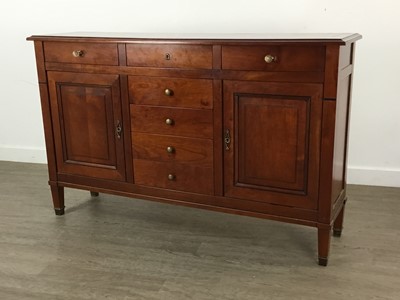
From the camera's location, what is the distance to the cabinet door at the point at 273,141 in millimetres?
1872

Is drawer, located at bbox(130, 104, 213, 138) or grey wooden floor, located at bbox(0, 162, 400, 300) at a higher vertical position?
drawer, located at bbox(130, 104, 213, 138)

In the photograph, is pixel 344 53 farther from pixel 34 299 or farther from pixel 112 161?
pixel 34 299

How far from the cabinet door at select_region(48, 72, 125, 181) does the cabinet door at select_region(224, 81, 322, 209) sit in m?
0.54

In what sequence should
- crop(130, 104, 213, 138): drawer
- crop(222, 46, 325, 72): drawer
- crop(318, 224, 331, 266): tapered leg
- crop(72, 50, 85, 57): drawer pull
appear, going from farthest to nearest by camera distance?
1. crop(72, 50, 85, 57): drawer pull
2. crop(130, 104, 213, 138): drawer
3. crop(318, 224, 331, 266): tapered leg
4. crop(222, 46, 325, 72): drawer

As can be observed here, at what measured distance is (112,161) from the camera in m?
2.31

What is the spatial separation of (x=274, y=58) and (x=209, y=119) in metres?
0.38

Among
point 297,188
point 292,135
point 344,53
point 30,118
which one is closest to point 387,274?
point 297,188

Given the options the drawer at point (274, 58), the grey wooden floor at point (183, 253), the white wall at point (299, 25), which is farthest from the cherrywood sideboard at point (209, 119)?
the white wall at point (299, 25)

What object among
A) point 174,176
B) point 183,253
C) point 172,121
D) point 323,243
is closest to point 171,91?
point 172,121

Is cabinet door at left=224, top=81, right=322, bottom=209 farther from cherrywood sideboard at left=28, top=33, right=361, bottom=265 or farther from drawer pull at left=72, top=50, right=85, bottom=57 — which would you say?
drawer pull at left=72, top=50, right=85, bottom=57

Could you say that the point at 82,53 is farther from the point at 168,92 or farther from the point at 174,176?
the point at 174,176

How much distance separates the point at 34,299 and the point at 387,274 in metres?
1.32

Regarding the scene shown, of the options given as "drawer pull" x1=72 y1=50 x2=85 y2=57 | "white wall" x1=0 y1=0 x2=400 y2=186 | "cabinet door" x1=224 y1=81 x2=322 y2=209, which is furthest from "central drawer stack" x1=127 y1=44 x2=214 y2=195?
"white wall" x1=0 y1=0 x2=400 y2=186

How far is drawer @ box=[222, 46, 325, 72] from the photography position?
70.6 inches
